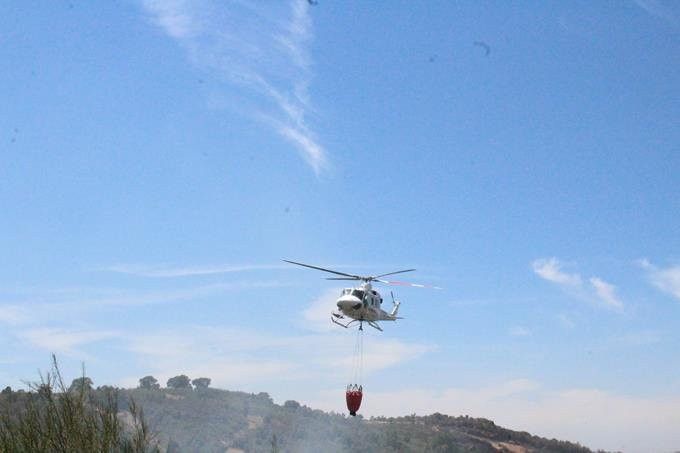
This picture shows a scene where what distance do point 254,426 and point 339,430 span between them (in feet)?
33.2

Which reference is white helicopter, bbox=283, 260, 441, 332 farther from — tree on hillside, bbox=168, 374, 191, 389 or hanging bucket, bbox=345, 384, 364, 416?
tree on hillside, bbox=168, 374, 191, 389

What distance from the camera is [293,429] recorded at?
8769 cm

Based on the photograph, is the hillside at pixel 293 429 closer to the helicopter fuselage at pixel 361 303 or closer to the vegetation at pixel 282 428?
the vegetation at pixel 282 428

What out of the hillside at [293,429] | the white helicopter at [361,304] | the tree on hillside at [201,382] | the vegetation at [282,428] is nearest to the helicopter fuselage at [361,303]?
the white helicopter at [361,304]

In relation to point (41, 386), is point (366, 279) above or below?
above

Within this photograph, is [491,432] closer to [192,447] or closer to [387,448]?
[387,448]

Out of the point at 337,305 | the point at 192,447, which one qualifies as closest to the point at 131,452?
the point at 337,305

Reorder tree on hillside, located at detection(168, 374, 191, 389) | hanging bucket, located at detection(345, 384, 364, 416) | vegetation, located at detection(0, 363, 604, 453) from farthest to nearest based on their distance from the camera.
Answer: tree on hillside, located at detection(168, 374, 191, 389) < vegetation, located at detection(0, 363, 604, 453) < hanging bucket, located at detection(345, 384, 364, 416)

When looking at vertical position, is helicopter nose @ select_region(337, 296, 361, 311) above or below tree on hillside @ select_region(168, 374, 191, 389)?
below

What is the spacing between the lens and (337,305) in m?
38.6

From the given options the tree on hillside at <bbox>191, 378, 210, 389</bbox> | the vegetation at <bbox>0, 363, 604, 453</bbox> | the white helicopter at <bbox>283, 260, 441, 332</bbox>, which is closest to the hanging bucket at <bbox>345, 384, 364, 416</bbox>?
the white helicopter at <bbox>283, 260, 441, 332</bbox>

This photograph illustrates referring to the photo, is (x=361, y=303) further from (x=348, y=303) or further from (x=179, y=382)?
(x=179, y=382)

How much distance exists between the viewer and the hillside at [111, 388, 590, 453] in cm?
8225

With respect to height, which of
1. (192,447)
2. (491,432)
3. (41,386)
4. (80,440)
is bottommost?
A: (80,440)
